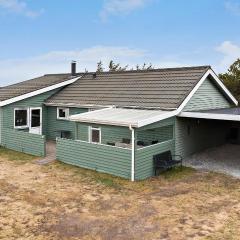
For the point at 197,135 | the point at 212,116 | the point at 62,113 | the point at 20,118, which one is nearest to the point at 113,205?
the point at 212,116

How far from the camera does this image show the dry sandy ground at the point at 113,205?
10422 mm

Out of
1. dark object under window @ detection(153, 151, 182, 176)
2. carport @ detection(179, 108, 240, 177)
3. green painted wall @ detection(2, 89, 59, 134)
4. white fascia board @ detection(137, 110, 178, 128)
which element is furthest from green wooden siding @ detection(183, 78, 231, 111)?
green painted wall @ detection(2, 89, 59, 134)

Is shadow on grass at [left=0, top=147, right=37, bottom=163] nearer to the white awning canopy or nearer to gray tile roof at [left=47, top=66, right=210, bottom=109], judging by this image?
the white awning canopy

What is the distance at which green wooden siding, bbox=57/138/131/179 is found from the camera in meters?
16.1

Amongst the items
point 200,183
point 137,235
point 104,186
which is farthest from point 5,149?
point 137,235

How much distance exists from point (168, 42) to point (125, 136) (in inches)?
673

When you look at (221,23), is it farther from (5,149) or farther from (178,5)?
(5,149)

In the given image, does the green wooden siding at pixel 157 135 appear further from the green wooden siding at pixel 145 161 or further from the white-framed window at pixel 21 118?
the white-framed window at pixel 21 118

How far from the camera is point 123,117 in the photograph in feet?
57.5

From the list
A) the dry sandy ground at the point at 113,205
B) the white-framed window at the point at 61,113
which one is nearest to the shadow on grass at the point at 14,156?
the dry sandy ground at the point at 113,205

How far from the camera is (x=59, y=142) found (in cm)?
1920

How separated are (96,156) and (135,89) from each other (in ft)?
23.4

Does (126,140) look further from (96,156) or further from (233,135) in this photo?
(233,135)

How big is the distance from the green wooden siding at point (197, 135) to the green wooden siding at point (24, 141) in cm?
794
